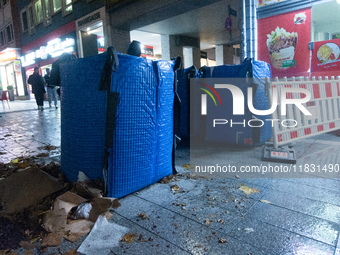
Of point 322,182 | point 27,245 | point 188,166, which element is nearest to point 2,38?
point 188,166

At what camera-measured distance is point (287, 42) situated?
5945mm

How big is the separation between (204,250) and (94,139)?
1389 mm

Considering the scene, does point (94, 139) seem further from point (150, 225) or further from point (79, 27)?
point (79, 27)

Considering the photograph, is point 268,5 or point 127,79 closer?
point 127,79

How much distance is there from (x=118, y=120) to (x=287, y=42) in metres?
5.31

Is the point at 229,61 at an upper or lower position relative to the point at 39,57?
lower

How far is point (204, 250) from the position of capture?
1.61 meters

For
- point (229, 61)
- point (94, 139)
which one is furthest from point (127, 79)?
point (229, 61)

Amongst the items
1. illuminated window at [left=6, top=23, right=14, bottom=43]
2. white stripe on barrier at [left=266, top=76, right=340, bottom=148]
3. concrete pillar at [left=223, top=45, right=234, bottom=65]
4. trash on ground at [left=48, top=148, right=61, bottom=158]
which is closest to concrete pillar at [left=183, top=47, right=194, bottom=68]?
concrete pillar at [left=223, top=45, right=234, bottom=65]

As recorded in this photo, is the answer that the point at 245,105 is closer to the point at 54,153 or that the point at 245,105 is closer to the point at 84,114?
the point at 84,114

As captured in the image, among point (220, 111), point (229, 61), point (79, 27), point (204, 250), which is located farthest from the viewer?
point (229, 61)

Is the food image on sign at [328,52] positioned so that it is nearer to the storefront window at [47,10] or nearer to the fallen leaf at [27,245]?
the fallen leaf at [27,245]

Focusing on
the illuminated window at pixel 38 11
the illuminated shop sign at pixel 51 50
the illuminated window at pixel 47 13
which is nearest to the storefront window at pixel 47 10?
the illuminated window at pixel 47 13

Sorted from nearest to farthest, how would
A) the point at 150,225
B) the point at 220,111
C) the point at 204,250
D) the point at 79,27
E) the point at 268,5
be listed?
the point at 204,250 < the point at 150,225 < the point at 220,111 < the point at 268,5 < the point at 79,27
